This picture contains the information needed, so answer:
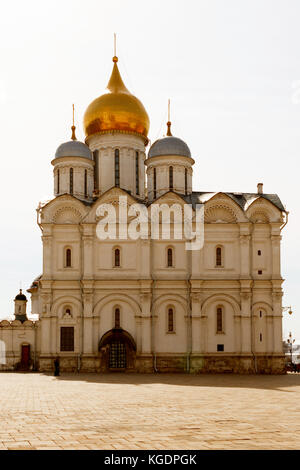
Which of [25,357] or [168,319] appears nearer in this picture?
[168,319]

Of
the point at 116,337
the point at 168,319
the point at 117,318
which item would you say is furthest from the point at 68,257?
the point at 168,319

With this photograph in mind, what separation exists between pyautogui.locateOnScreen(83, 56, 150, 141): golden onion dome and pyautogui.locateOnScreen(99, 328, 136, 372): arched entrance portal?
44.9 ft

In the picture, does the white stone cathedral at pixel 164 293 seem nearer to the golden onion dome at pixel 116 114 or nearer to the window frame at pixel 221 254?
the window frame at pixel 221 254

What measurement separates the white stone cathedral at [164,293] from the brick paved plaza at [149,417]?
10893 millimetres

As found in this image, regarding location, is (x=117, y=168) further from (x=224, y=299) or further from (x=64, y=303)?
(x=224, y=299)

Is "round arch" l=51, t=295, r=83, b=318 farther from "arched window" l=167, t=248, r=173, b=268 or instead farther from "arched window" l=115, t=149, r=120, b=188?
"arched window" l=115, t=149, r=120, b=188

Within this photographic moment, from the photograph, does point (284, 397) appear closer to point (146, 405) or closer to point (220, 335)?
point (146, 405)

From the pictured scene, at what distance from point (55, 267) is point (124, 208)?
5.29m

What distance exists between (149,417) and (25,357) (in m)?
27.3

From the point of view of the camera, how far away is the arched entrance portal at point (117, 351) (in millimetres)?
36500

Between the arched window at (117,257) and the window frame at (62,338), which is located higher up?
the arched window at (117,257)

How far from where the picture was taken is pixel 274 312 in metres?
37.2

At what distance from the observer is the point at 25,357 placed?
134ft

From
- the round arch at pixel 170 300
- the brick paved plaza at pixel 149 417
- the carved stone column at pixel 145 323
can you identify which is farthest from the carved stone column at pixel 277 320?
the brick paved plaza at pixel 149 417
